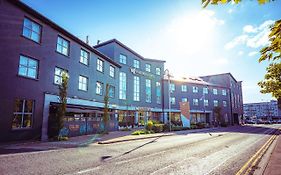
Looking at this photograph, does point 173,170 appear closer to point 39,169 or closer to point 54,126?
point 39,169

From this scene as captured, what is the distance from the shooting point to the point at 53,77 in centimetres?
1838

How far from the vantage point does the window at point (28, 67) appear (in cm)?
1530

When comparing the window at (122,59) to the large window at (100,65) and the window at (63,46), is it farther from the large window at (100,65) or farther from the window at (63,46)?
the window at (63,46)

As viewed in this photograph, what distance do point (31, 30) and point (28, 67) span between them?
10.9ft

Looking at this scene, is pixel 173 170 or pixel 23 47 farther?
Result: pixel 23 47

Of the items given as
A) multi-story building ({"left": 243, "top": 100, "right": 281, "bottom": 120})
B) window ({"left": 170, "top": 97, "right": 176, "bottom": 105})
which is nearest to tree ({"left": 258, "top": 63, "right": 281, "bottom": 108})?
window ({"left": 170, "top": 97, "right": 176, "bottom": 105})

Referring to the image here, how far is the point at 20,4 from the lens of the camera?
15008mm

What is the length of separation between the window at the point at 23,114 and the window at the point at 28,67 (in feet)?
7.37

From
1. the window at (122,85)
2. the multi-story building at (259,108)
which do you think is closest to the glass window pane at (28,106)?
the window at (122,85)

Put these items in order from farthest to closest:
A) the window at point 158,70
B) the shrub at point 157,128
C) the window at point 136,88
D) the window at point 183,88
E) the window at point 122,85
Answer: the window at point 183,88
the window at point 158,70
the window at point 136,88
the window at point 122,85
the shrub at point 157,128

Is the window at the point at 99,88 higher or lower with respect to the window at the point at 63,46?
lower

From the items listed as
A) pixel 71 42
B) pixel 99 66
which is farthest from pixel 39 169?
pixel 99 66

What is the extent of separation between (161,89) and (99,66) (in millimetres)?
22217

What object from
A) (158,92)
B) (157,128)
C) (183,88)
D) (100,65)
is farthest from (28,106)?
(183,88)
